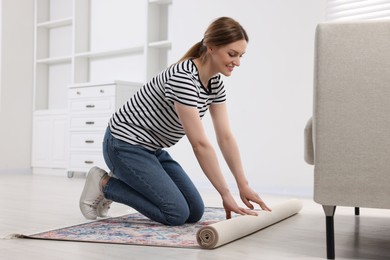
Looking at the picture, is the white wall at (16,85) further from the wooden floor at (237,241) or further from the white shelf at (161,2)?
the wooden floor at (237,241)

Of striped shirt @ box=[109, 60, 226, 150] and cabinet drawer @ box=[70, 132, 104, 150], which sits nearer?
striped shirt @ box=[109, 60, 226, 150]

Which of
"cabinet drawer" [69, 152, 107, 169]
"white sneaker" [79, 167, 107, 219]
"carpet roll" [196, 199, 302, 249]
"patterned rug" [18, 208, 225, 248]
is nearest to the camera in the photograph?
"carpet roll" [196, 199, 302, 249]

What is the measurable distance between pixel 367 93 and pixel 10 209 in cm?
183

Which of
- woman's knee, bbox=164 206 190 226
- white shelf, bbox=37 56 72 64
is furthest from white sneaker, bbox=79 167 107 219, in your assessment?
white shelf, bbox=37 56 72 64

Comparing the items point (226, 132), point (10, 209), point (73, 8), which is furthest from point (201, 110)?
point (73, 8)

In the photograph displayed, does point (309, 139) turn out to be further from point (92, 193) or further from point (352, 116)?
point (92, 193)

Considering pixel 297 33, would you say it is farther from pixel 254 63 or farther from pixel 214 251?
pixel 214 251

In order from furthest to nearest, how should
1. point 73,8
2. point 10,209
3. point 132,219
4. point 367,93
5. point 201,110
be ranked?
point 73,8
point 10,209
point 132,219
point 201,110
point 367,93

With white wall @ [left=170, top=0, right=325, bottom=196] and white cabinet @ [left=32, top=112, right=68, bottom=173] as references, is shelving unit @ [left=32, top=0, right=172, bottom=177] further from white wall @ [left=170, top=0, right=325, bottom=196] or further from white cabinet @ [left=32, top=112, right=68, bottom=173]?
white wall @ [left=170, top=0, right=325, bottom=196]

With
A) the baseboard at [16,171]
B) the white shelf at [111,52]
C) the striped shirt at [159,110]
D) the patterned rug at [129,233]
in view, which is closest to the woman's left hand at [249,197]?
the patterned rug at [129,233]

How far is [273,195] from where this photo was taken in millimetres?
3662

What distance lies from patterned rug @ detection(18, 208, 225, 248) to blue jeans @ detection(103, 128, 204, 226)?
6 centimetres

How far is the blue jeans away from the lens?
6.68ft

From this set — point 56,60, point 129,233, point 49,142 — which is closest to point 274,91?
point 129,233
